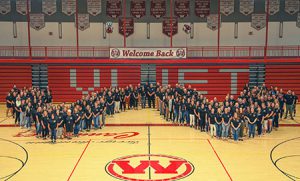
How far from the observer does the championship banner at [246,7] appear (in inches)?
1246

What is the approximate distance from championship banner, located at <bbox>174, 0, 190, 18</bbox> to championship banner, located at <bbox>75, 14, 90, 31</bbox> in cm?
794

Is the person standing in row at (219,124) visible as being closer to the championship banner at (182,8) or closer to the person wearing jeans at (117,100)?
the person wearing jeans at (117,100)

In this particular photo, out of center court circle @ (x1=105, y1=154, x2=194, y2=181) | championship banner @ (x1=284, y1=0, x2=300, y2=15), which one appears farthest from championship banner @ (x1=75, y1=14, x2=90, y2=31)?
center court circle @ (x1=105, y1=154, x2=194, y2=181)

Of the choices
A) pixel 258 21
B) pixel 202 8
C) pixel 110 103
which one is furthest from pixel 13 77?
pixel 258 21

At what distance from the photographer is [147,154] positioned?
16188 millimetres

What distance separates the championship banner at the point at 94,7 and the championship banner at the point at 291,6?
16683 millimetres

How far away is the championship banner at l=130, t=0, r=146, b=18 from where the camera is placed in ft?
105

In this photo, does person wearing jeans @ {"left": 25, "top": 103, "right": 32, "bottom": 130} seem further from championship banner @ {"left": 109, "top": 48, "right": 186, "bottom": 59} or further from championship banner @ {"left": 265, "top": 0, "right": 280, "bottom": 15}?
championship banner @ {"left": 265, "top": 0, "right": 280, "bottom": 15}

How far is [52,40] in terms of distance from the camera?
32.3 m

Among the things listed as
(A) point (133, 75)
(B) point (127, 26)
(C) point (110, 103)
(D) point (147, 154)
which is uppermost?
(B) point (127, 26)

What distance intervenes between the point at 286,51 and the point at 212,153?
19564mm

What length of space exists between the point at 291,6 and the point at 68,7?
1994cm

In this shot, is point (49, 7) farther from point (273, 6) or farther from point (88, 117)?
point (273, 6)

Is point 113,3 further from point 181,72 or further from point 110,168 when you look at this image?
point 110,168
